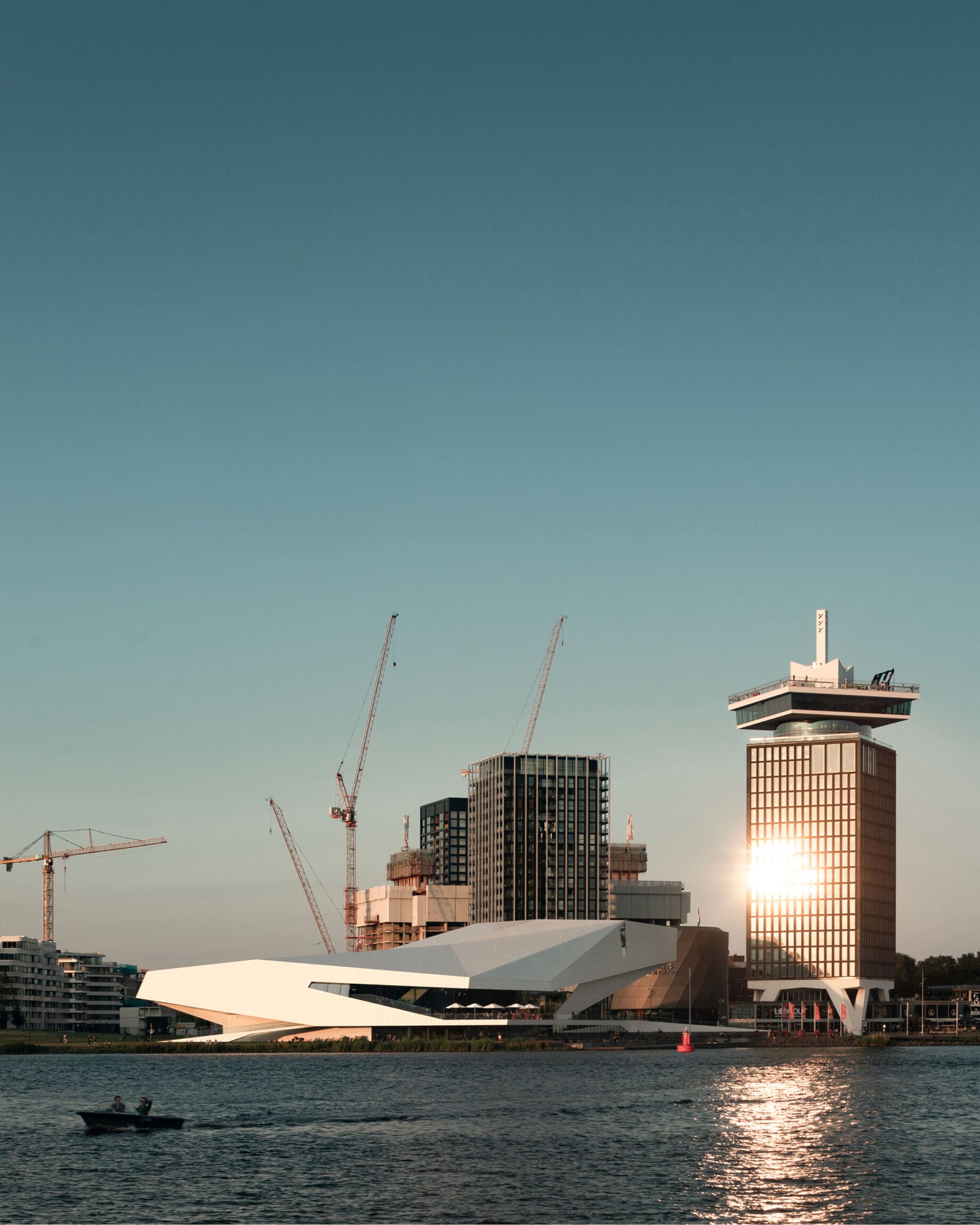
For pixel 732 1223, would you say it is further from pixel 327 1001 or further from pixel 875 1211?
pixel 327 1001

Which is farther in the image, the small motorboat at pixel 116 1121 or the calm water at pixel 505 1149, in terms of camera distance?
the small motorboat at pixel 116 1121

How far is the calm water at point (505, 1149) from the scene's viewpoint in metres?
61.7

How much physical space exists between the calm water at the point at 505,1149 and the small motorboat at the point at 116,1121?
1063mm

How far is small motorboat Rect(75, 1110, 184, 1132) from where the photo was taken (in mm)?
87375

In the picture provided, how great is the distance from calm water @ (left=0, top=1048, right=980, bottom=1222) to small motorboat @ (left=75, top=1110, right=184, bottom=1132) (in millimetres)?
1063

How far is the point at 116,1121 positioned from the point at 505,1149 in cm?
2346

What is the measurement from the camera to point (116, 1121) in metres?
87.6

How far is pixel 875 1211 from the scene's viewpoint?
198 feet

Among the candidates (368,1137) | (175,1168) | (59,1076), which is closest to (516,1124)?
(368,1137)

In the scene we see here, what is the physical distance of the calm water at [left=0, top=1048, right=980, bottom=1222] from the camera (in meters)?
61.7

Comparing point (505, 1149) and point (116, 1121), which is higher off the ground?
point (505, 1149)

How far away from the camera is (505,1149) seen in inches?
3081

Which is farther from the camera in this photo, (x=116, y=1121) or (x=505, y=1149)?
(x=116, y=1121)

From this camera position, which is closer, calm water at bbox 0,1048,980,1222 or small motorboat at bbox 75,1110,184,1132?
calm water at bbox 0,1048,980,1222
